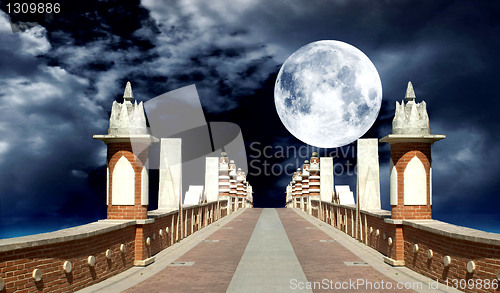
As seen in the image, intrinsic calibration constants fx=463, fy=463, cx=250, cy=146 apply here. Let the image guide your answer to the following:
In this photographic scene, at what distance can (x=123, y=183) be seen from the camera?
12523mm

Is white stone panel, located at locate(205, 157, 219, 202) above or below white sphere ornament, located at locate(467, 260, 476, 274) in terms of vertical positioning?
above

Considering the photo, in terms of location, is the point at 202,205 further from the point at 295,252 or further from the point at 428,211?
the point at 428,211

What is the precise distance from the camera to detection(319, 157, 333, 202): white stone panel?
31.8 m

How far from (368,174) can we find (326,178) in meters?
13.3

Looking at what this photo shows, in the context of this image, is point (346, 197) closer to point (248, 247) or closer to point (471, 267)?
point (248, 247)

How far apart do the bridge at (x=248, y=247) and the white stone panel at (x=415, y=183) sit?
0.09 ft

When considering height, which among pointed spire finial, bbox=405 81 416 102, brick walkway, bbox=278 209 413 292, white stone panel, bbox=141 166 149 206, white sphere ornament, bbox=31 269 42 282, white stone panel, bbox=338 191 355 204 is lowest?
brick walkway, bbox=278 209 413 292

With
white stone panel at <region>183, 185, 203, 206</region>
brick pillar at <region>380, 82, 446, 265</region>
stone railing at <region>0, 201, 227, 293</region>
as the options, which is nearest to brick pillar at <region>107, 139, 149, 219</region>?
stone railing at <region>0, 201, 227, 293</region>

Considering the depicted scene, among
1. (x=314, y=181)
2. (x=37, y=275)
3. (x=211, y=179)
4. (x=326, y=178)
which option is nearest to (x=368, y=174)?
(x=326, y=178)

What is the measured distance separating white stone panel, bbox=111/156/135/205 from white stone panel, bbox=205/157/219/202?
21.4 meters

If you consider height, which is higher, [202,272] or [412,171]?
[412,171]

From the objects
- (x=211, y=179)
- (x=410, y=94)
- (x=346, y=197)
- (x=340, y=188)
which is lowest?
(x=346, y=197)

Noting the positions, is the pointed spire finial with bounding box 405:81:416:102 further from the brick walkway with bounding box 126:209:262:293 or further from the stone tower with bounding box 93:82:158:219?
the stone tower with bounding box 93:82:158:219

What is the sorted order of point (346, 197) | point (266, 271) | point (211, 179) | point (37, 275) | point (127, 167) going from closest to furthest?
point (37, 275)
point (266, 271)
point (127, 167)
point (346, 197)
point (211, 179)
